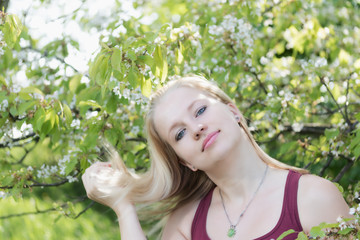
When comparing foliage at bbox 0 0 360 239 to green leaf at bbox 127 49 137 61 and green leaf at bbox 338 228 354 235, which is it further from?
green leaf at bbox 338 228 354 235

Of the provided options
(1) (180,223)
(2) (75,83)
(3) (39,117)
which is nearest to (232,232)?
(1) (180,223)

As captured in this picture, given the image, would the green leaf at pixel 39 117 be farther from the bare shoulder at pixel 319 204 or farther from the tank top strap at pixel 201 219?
the bare shoulder at pixel 319 204

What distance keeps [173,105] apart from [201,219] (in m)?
0.60

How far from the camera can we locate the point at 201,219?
2.77 meters

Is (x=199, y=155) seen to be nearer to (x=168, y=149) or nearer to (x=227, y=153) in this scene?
(x=227, y=153)

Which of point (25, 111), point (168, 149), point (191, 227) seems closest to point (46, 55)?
point (25, 111)

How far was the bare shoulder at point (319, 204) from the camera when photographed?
7.47 ft

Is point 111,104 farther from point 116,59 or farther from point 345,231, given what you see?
point 345,231

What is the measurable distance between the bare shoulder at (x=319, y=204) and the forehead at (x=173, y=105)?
64cm

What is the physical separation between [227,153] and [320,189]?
425 millimetres

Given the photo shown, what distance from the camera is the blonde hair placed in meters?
2.79

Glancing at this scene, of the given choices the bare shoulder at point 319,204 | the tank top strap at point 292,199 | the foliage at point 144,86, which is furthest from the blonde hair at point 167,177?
the bare shoulder at point 319,204

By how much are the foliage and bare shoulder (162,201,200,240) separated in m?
0.58

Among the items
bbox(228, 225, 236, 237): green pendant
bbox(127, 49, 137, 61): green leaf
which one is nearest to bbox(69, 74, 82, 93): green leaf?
bbox(127, 49, 137, 61): green leaf
